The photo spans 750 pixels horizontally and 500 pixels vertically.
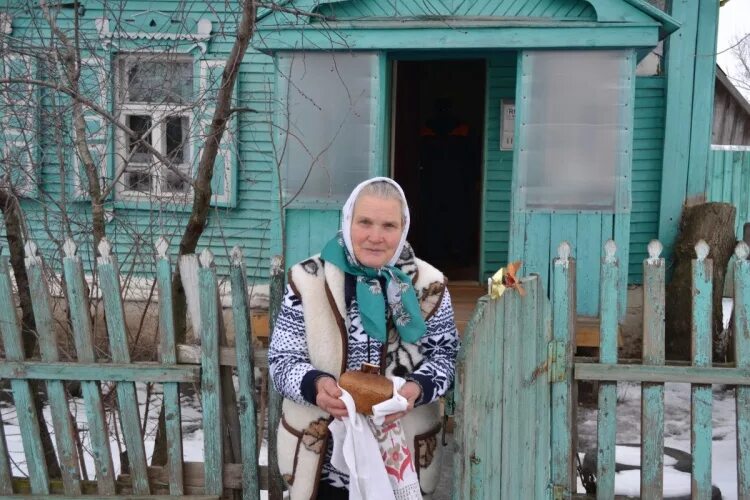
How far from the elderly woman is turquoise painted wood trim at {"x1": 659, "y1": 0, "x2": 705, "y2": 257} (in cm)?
616

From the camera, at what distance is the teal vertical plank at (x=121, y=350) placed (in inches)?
125

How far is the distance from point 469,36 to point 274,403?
4014 mm

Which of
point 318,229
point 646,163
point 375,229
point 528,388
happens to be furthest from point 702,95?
point 375,229

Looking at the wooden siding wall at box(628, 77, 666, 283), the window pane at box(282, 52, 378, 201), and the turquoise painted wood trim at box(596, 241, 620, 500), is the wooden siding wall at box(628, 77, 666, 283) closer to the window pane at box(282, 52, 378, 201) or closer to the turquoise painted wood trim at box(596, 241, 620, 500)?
the window pane at box(282, 52, 378, 201)

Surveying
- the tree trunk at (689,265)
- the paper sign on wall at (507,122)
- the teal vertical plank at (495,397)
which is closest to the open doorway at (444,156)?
the paper sign on wall at (507,122)

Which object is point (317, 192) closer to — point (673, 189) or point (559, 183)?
point (559, 183)

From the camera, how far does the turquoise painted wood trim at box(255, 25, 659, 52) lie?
20.1ft

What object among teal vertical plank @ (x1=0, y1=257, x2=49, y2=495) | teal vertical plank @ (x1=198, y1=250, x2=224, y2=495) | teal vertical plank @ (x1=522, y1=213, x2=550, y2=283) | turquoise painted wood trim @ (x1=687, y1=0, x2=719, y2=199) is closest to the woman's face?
teal vertical plank @ (x1=198, y1=250, x2=224, y2=495)

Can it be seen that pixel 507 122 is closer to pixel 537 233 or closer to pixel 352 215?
pixel 537 233

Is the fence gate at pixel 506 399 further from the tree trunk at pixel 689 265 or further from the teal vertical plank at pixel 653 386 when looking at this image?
the tree trunk at pixel 689 265

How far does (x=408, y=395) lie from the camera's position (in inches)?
90.6

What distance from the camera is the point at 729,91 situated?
10.7 m

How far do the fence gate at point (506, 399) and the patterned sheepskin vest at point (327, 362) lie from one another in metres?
0.18

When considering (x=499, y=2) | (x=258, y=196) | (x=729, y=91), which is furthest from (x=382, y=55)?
(x=729, y=91)
